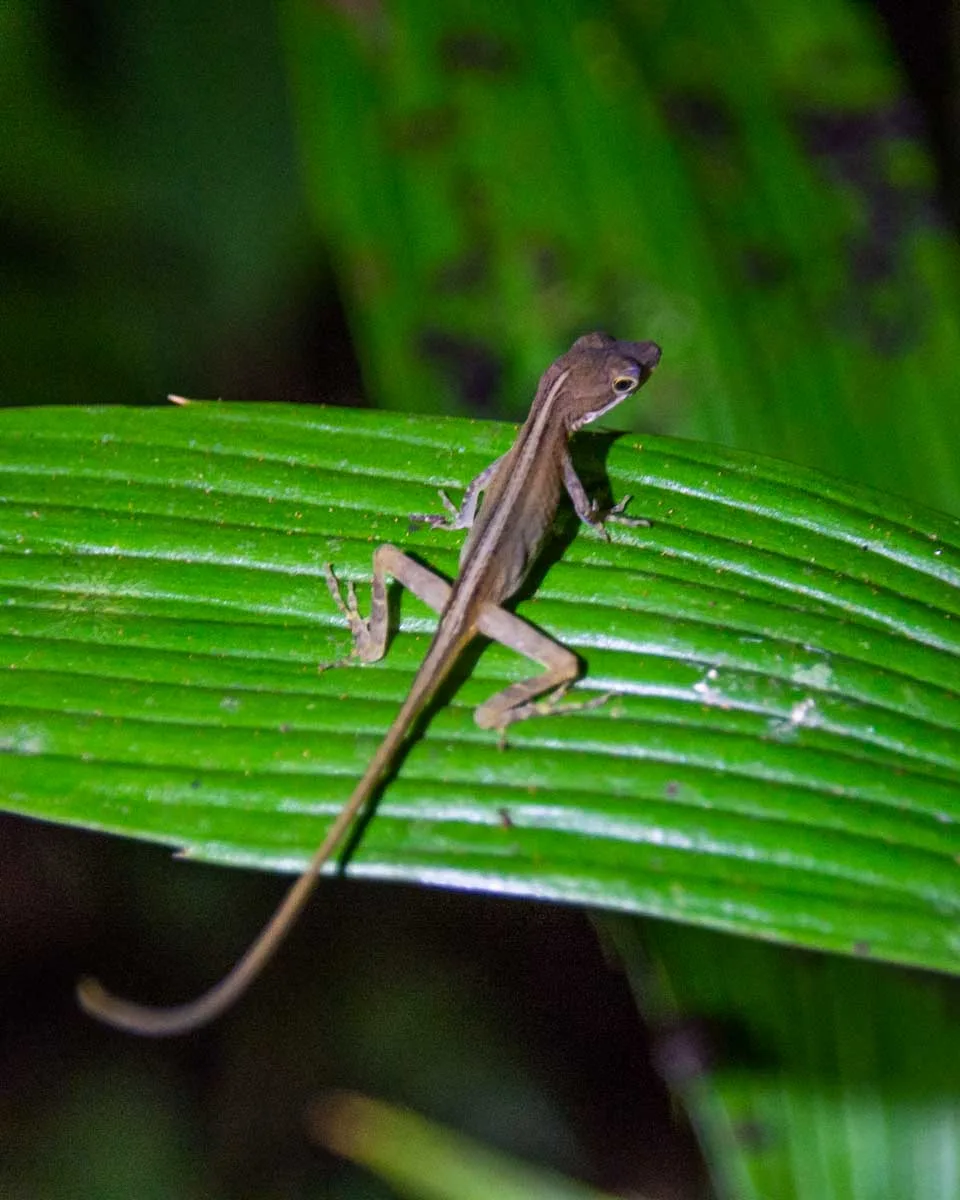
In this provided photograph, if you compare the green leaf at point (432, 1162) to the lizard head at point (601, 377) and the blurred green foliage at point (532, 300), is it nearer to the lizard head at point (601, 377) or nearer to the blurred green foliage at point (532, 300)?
the blurred green foliage at point (532, 300)

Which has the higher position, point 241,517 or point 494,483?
point 494,483

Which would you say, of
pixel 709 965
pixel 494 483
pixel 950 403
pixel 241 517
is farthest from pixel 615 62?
pixel 709 965

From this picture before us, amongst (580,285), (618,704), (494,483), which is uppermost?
(580,285)

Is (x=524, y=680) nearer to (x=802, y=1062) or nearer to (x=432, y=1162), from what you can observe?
(x=802, y=1062)

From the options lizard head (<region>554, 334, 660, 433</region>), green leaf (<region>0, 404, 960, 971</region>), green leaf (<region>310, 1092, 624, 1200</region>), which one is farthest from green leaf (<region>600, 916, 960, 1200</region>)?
lizard head (<region>554, 334, 660, 433</region>)

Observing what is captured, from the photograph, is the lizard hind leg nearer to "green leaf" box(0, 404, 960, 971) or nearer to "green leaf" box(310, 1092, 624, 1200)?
"green leaf" box(0, 404, 960, 971)

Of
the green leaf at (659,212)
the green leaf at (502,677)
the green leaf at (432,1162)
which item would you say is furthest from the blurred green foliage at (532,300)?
the green leaf at (502,677)

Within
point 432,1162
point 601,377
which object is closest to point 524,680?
point 601,377

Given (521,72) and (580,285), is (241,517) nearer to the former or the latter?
(580,285)
